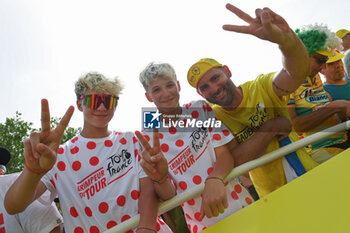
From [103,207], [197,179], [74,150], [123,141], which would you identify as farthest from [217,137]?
[74,150]

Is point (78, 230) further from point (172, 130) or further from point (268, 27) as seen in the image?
point (268, 27)

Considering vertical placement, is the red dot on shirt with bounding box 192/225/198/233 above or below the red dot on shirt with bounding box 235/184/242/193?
below

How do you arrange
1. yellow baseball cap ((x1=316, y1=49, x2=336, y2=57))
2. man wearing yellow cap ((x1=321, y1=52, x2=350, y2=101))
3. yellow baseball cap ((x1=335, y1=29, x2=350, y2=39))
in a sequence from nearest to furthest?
yellow baseball cap ((x1=316, y1=49, x2=336, y2=57)) < man wearing yellow cap ((x1=321, y1=52, x2=350, y2=101)) < yellow baseball cap ((x1=335, y1=29, x2=350, y2=39))

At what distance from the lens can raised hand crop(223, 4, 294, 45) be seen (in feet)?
5.24

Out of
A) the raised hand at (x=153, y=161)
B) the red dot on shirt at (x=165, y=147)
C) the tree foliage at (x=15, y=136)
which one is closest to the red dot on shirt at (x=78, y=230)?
the raised hand at (x=153, y=161)

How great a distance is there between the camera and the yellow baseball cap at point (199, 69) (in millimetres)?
2146

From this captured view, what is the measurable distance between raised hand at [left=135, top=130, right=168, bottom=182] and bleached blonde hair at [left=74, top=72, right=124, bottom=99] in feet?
2.28

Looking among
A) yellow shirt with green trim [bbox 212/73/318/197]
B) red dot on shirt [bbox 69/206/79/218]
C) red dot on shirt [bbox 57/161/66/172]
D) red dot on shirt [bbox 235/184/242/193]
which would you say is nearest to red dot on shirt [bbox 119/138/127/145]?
red dot on shirt [bbox 57/161/66/172]

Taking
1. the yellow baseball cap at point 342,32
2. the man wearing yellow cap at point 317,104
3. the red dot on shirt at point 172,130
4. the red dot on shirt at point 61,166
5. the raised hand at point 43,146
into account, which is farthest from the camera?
the yellow baseball cap at point 342,32

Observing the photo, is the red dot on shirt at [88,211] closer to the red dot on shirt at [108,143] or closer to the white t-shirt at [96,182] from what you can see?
the white t-shirt at [96,182]

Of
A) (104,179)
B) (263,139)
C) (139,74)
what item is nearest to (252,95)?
(263,139)

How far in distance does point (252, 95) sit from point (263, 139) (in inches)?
14.7

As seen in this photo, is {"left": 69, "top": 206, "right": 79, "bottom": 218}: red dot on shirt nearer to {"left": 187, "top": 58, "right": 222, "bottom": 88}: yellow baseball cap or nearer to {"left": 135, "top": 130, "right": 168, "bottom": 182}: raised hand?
{"left": 135, "top": 130, "right": 168, "bottom": 182}: raised hand

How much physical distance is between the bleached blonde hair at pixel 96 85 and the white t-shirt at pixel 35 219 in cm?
82
